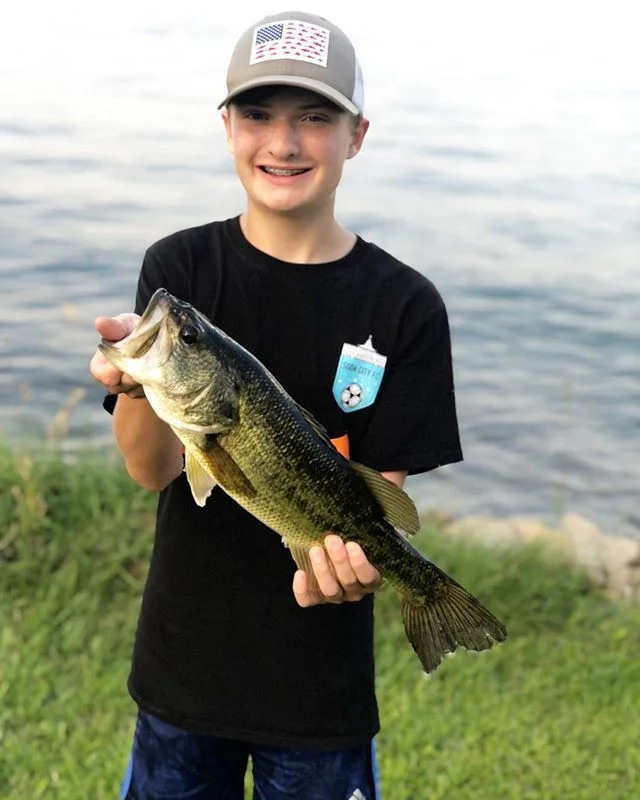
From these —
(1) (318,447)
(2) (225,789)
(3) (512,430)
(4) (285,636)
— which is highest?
(1) (318,447)

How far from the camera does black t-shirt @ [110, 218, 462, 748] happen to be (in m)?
2.69

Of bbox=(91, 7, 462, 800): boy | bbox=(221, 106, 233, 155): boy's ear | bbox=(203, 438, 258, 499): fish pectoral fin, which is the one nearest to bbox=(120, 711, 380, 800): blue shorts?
bbox=(91, 7, 462, 800): boy

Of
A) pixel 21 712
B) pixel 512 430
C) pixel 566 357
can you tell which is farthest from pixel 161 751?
pixel 566 357

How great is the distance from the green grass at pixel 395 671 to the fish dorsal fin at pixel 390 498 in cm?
181

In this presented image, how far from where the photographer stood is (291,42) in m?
2.64

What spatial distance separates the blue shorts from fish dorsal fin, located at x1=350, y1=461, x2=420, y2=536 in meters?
0.68

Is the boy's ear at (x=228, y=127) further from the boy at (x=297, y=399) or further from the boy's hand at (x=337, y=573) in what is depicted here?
the boy's hand at (x=337, y=573)

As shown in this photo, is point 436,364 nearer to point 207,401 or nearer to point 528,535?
point 207,401

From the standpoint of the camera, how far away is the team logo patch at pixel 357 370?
106 inches

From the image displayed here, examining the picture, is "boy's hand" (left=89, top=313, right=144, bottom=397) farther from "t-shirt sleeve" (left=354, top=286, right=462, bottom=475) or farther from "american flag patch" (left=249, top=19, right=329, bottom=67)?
"american flag patch" (left=249, top=19, right=329, bottom=67)

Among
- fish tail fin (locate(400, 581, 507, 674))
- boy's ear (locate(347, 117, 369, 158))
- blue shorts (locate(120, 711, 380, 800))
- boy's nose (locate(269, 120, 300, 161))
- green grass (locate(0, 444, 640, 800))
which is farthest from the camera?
green grass (locate(0, 444, 640, 800))

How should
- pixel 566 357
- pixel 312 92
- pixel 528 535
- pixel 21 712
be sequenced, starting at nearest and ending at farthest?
pixel 312 92
pixel 21 712
pixel 528 535
pixel 566 357

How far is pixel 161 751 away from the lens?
2754mm

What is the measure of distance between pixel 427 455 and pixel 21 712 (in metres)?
2.25
